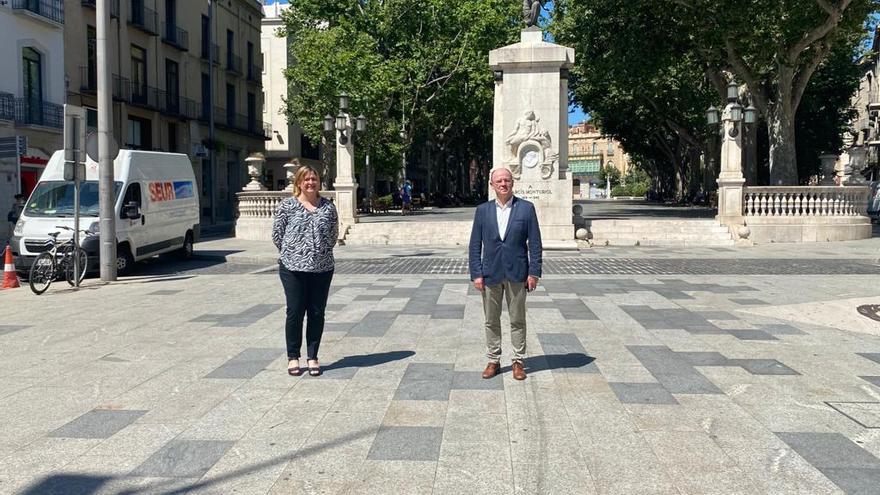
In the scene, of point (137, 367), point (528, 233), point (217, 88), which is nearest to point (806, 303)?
point (528, 233)

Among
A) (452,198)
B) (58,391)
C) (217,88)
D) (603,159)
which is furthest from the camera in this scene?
(603,159)

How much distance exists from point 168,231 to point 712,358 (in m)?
13.4

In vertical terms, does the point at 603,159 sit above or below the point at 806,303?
above

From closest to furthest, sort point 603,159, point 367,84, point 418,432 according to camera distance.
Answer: point 418,432
point 367,84
point 603,159

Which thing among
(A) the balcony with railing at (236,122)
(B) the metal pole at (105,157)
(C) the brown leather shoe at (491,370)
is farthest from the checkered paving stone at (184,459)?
(A) the balcony with railing at (236,122)

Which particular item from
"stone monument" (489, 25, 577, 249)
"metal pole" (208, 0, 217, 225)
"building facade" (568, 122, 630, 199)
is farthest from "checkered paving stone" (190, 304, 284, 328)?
"building facade" (568, 122, 630, 199)

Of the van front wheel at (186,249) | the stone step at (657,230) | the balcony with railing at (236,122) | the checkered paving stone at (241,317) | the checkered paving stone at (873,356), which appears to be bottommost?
the checkered paving stone at (873,356)

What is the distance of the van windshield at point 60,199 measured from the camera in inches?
561

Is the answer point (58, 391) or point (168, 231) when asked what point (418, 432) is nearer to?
point (58, 391)

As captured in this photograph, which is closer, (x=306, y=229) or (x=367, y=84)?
(x=306, y=229)

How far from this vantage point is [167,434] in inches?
180

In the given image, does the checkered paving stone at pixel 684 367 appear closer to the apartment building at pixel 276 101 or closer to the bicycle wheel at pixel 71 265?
the bicycle wheel at pixel 71 265

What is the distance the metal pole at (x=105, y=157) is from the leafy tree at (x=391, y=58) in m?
22.5

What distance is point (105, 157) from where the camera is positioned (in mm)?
12844
